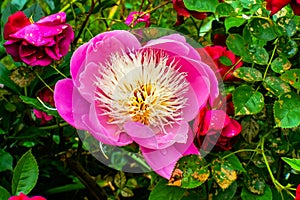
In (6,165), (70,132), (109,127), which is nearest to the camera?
(109,127)

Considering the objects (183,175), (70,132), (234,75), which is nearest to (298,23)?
(234,75)

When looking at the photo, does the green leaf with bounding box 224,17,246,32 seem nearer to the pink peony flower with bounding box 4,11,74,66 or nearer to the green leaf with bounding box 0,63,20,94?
the pink peony flower with bounding box 4,11,74,66

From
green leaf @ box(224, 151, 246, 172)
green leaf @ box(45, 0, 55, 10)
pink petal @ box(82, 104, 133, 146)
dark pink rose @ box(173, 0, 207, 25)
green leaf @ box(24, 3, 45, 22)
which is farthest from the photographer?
green leaf @ box(45, 0, 55, 10)

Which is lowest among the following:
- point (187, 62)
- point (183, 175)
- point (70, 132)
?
point (70, 132)

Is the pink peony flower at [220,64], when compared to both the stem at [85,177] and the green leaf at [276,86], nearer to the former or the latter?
the green leaf at [276,86]

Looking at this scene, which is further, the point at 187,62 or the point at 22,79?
the point at 22,79

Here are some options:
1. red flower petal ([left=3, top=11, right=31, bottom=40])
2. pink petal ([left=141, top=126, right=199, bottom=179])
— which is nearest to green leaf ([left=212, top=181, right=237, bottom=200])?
pink petal ([left=141, top=126, right=199, bottom=179])

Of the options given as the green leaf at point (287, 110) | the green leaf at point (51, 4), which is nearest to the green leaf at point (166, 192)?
the green leaf at point (287, 110)

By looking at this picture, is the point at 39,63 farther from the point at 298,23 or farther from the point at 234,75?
the point at 298,23
